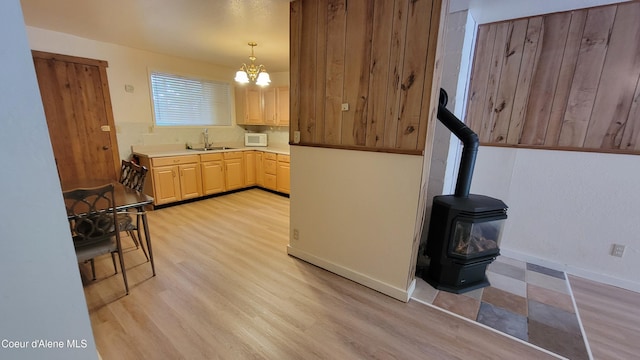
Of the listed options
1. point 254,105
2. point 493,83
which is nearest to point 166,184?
point 254,105

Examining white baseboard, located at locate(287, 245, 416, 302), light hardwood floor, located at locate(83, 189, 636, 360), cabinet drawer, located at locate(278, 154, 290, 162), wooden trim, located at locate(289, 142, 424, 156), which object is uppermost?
wooden trim, located at locate(289, 142, 424, 156)

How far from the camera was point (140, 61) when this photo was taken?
12.9 feet

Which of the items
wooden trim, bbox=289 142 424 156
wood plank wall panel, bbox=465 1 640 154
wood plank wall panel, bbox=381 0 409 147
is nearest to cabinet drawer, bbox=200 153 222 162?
wooden trim, bbox=289 142 424 156

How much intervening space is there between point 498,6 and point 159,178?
456 centimetres

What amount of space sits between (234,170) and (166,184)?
1213 millimetres

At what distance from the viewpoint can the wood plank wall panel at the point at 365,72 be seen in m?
1.74

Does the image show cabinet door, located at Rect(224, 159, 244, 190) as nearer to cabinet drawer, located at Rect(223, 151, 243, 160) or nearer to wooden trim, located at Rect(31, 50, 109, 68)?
cabinet drawer, located at Rect(223, 151, 243, 160)

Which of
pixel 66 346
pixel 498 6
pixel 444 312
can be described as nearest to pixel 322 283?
pixel 444 312

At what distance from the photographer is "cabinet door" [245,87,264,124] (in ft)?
16.9

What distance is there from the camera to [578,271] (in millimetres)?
2471

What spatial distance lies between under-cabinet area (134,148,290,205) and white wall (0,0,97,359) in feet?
11.2

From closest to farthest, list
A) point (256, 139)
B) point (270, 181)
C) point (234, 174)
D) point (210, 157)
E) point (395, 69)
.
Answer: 1. point (395, 69)
2. point (210, 157)
3. point (234, 174)
4. point (270, 181)
5. point (256, 139)

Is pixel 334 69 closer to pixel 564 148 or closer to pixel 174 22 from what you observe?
pixel 174 22

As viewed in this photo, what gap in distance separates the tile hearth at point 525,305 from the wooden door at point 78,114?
176 inches
